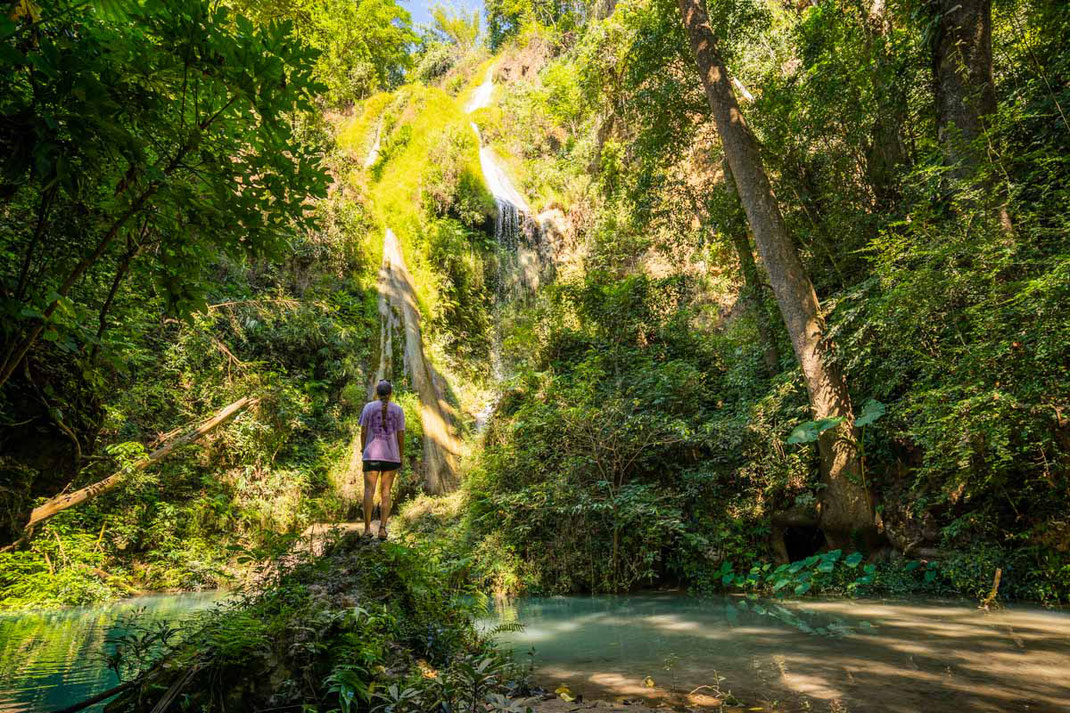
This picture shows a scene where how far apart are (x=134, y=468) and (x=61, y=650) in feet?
13.9

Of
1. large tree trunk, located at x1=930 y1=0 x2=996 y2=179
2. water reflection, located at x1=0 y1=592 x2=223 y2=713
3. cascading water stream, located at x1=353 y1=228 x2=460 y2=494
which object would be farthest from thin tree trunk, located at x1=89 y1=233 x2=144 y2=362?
cascading water stream, located at x1=353 y1=228 x2=460 y2=494

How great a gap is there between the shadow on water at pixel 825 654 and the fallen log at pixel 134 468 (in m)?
5.03

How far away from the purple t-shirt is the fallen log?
2947 millimetres

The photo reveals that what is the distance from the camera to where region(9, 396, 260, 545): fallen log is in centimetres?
564

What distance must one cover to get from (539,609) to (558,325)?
8.01 metres

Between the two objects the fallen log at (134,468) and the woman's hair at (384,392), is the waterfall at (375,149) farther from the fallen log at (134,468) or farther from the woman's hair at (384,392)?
the woman's hair at (384,392)

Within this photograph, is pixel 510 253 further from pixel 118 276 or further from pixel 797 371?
pixel 118 276

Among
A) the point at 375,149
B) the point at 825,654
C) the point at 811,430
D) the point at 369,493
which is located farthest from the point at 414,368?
the point at 825,654

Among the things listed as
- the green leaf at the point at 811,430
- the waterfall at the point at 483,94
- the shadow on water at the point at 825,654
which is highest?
the waterfall at the point at 483,94

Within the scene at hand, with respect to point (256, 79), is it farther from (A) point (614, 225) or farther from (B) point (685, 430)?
(A) point (614, 225)

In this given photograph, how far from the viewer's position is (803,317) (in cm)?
729

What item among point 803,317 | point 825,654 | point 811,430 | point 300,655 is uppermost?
point 803,317

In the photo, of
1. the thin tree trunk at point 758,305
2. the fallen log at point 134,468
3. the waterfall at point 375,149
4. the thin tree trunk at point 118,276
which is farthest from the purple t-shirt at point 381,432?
the waterfall at point 375,149

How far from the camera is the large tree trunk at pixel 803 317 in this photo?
6957 millimetres
